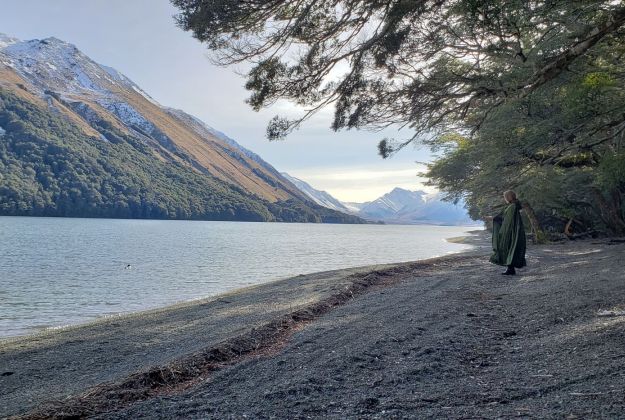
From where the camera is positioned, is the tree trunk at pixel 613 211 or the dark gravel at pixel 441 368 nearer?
the dark gravel at pixel 441 368

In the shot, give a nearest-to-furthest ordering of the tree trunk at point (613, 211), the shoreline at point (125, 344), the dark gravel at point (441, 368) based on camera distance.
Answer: the dark gravel at point (441, 368) → the shoreline at point (125, 344) → the tree trunk at point (613, 211)

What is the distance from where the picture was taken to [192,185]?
188m

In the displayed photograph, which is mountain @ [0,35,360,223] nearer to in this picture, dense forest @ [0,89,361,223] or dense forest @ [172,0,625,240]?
dense forest @ [0,89,361,223]

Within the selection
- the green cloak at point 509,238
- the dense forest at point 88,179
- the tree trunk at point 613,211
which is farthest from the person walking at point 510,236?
the dense forest at point 88,179

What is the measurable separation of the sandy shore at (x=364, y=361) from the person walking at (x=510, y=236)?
1.83 meters

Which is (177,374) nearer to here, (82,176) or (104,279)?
(104,279)

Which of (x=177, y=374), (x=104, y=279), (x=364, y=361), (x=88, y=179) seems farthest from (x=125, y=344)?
(x=88, y=179)

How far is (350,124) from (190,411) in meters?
7.30

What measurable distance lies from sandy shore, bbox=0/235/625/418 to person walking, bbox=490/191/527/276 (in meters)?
1.83

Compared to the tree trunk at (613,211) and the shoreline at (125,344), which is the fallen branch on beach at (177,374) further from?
the tree trunk at (613,211)

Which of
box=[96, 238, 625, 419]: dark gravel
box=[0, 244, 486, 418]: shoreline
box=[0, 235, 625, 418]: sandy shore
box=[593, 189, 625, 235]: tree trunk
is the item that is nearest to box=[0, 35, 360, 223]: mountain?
box=[0, 244, 486, 418]: shoreline

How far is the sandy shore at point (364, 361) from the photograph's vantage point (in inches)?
Result: 150

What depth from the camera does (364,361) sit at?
17.1 feet

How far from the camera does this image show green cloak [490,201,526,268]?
12172 mm
